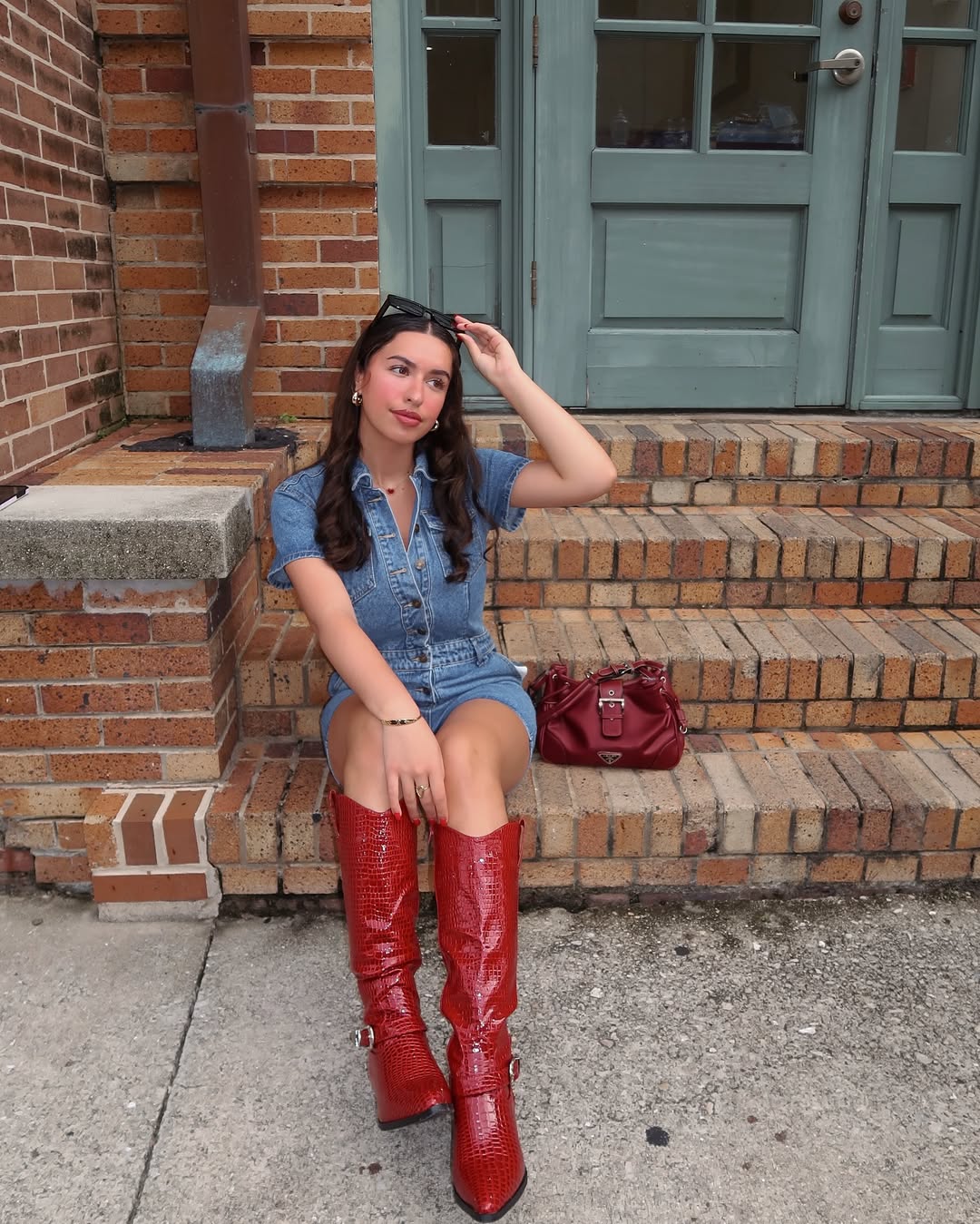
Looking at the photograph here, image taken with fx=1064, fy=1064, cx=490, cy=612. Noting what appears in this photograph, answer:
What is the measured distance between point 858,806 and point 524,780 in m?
0.75

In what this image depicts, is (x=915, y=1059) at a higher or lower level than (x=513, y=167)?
lower

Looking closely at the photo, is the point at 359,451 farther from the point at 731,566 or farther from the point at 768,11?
the point at 768,11

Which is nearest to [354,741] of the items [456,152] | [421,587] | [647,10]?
[421,587]

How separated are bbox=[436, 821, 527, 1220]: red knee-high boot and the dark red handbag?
562 mm

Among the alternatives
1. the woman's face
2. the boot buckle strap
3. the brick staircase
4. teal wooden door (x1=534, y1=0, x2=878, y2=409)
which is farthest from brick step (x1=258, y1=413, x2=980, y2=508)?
the boot buckle strap

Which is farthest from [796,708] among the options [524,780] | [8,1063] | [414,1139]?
[8,1063]

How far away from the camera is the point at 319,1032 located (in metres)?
1.99

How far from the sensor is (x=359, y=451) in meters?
2.17

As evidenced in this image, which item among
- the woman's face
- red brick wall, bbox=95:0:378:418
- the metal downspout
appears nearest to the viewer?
the woman's face

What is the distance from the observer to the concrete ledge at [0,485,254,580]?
2.17 metres

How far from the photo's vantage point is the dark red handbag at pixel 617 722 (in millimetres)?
2459

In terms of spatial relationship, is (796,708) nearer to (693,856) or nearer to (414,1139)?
(693,856)

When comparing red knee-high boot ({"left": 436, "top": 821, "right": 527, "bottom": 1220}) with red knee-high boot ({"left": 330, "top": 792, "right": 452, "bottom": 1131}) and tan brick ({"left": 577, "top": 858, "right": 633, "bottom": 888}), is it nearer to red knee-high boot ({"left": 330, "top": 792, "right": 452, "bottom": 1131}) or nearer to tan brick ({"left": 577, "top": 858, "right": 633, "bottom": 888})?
red knee-high boot ({"left": 330, "top": 792, "right": 452, "bottom": 1131})

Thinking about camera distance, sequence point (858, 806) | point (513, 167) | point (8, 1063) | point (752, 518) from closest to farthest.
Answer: point (8, 1063) → point (858, 806) → point (752, 518) → point (513, 167)
